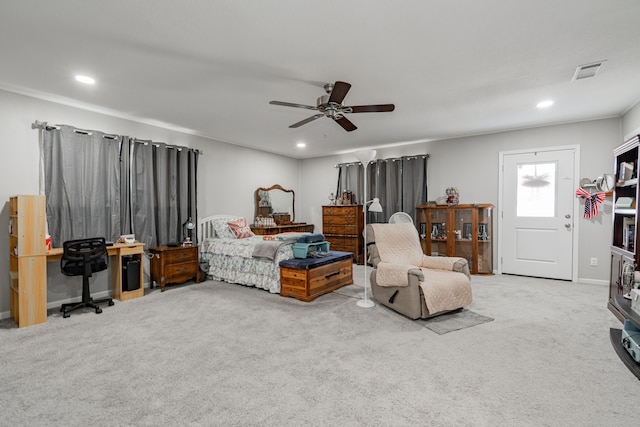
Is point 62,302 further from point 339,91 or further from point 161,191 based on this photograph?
point 339,91

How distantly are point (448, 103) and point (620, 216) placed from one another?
2444mm

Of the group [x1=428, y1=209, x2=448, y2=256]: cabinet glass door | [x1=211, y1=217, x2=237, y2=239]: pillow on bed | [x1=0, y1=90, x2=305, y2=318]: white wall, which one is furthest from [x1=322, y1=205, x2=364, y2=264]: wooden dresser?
[x1=211, y1=217, x2=237, y2=239]: pillow on bed

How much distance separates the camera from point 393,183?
20.7 feet

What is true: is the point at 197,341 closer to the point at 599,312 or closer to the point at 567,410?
the point at 567,410

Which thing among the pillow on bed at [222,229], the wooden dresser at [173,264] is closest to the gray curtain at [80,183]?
the wooden dresser at [173,264]

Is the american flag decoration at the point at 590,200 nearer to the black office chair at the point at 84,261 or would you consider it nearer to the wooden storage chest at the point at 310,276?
the wooden storage chest at the point at 310,276

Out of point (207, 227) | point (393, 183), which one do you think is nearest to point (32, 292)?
point (207, 227)

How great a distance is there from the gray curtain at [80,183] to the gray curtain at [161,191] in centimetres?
28

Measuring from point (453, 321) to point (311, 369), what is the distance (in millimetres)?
1724

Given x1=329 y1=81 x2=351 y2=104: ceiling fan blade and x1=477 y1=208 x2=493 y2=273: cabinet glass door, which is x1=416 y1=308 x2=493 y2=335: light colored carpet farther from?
x1=329 y1=81 x2=351 y2=104: ceiling fan blade

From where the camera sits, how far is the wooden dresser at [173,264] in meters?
4.46

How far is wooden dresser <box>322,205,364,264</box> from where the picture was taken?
253 inches

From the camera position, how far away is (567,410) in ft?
5.92

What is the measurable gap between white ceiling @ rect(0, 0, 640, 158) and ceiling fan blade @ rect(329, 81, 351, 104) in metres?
0.28
